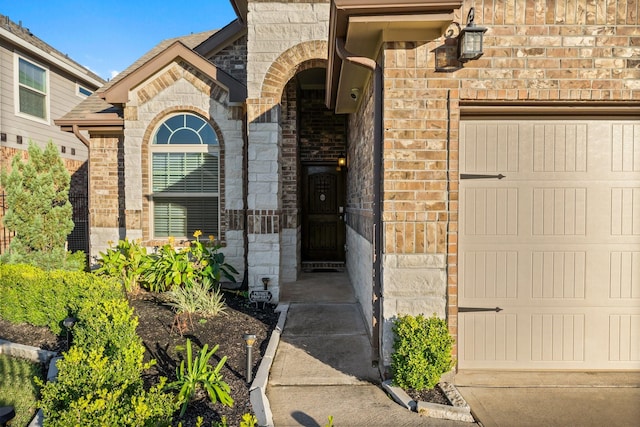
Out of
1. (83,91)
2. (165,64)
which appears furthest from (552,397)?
(83,91)

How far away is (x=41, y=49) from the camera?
11297mm

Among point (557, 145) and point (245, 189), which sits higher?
point (557, 145)

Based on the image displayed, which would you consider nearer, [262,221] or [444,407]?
[444,407]

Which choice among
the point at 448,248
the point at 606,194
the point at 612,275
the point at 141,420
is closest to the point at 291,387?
the point at 141,420

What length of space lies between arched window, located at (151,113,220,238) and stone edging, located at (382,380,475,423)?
17.9 ft

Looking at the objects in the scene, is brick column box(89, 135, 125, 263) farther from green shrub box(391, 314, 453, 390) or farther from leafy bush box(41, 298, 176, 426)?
green shrub box(391, 314, 453, 390)

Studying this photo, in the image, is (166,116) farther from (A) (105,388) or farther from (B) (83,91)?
(B) (83,91)

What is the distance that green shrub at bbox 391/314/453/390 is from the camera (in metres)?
3.27

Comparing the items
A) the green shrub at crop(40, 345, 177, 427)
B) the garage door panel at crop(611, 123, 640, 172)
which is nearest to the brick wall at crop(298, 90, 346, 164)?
the garage door panel at crop(611, 123, 640, 172)

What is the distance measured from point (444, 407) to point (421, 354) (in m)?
0.44

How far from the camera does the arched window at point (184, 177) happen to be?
297 inches

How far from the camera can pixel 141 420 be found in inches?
90.0

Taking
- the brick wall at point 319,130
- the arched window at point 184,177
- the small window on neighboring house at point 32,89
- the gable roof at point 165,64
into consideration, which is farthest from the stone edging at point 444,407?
the small window on neighboring house at point 32,89

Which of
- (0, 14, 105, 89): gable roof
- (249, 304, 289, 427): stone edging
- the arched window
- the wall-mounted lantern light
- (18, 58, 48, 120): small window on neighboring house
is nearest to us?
(249, 304, 289, 427): stone edging
